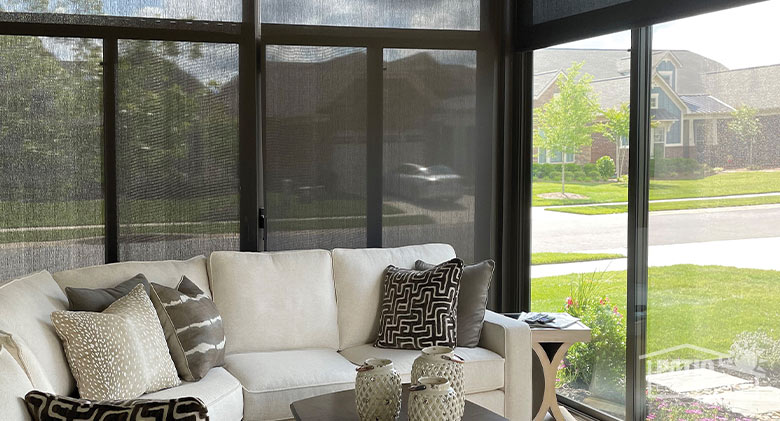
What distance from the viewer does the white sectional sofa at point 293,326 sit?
3336mm

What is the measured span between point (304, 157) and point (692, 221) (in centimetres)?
215

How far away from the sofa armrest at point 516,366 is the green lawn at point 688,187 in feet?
3.03

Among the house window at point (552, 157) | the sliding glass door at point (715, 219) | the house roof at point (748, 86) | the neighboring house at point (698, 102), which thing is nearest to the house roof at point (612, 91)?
the neighboring house at point (698, 102)

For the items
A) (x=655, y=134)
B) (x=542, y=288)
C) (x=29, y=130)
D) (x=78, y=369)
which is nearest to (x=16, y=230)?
(x=29, y=130)

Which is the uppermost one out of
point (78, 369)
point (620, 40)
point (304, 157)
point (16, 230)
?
point (620, 40)

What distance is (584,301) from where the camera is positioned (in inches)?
174

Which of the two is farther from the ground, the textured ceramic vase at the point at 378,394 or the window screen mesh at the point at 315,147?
the window screen mesh at the point at 315,147

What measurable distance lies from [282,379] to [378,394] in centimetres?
97

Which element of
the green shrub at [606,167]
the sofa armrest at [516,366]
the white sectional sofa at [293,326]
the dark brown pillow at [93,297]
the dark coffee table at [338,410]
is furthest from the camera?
the green shrub at [606,167]

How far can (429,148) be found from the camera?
4852 millimetres

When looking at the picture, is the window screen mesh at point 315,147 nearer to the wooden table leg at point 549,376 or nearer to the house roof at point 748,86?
the wooden table leg at point 549,376

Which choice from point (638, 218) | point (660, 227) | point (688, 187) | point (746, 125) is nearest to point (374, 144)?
point (638, 218)

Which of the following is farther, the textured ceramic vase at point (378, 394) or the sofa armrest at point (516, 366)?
the sofa armrest at point (516, 366)

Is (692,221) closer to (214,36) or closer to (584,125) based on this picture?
(584,125)
